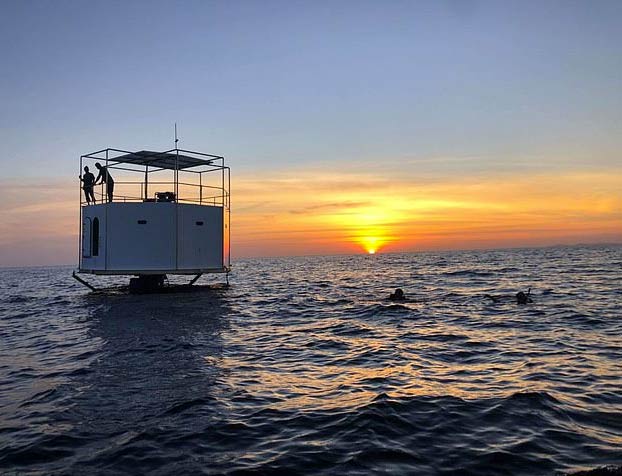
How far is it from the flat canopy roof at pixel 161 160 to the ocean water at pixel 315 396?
13.4 meters

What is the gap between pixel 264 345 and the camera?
593 inches

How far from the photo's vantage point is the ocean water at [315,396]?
6.71m

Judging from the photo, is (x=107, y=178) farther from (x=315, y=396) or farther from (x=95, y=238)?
(x=315, y=396)

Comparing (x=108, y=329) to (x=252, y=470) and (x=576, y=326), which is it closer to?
(x=252, y=470)

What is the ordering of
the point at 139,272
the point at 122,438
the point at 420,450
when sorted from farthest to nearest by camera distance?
the point at 139,272, the point at 122,438, the point at 420,450

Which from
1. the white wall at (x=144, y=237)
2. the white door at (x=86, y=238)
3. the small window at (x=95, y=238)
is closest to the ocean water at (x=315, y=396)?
the white wall at (x=144, y=237)

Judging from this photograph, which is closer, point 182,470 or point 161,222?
point 182,470

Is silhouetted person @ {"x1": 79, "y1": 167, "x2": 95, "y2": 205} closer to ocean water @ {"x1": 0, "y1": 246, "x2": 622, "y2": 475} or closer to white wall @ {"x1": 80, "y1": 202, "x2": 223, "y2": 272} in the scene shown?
white wall @ {"x1": 80, "y1": 202, "x2": 223, "y2": 272}

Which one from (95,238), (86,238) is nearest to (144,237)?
(95,238)

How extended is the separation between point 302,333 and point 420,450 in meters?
10.6

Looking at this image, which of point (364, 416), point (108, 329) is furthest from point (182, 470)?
point (108, 329)

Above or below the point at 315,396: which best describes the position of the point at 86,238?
above

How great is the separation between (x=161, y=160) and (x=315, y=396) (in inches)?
1022

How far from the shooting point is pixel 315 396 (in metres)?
9.61
